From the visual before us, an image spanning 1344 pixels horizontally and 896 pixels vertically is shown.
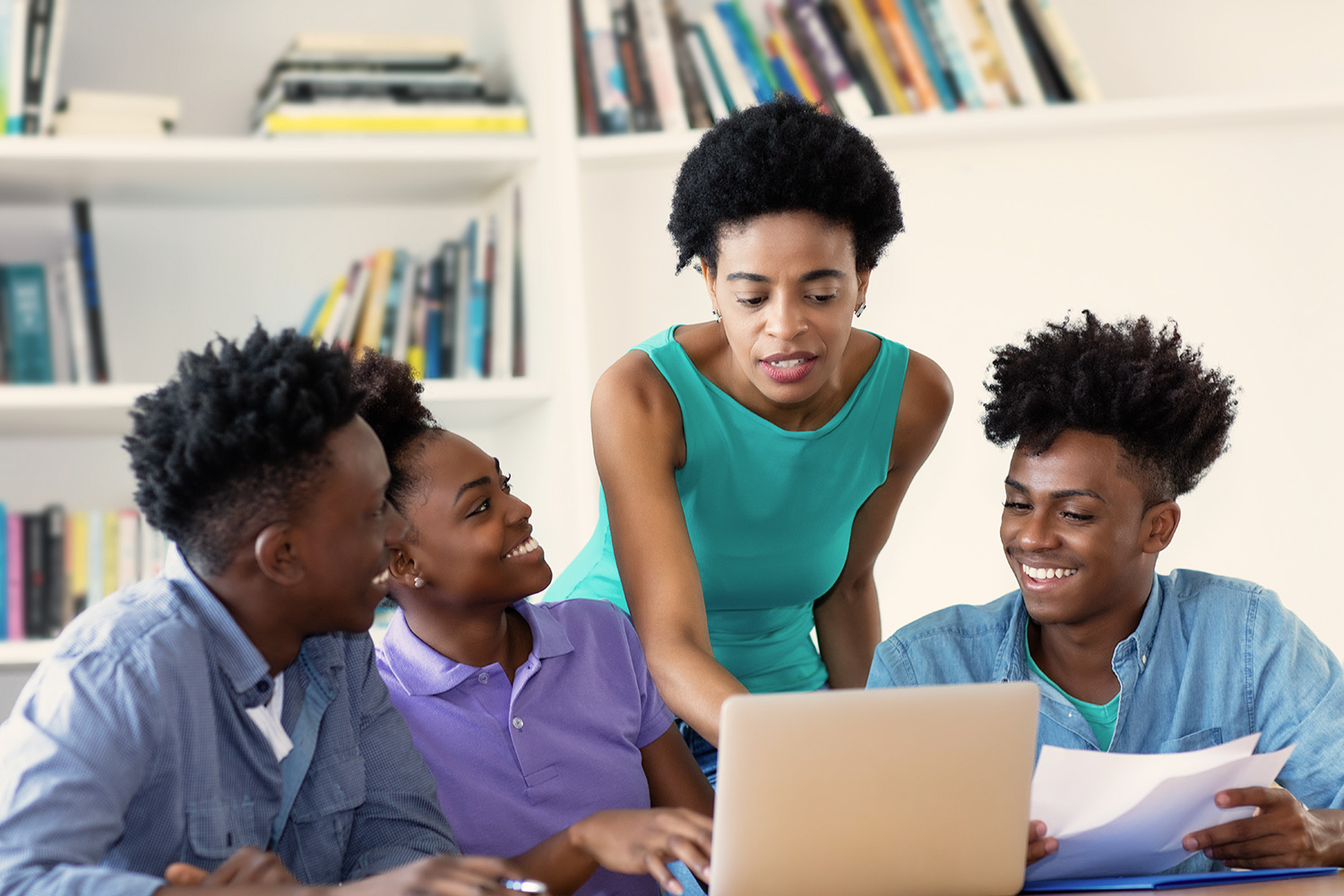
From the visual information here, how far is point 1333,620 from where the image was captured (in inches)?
104

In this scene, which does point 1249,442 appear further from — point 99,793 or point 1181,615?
point 99,793

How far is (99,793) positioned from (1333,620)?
2.47 meters

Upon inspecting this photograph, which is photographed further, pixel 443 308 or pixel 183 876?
pixel 443 308

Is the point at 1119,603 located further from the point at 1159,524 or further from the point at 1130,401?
the point at 1130,401

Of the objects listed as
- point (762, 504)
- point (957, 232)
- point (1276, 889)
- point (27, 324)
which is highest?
point (957, 232)

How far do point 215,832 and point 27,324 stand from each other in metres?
1.59

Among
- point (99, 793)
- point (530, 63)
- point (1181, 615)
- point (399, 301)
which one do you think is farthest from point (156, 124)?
point (1181, 615)

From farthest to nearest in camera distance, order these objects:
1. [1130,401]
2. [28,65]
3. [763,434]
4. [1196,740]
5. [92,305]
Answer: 1. [92,305]
2. [28,65]
3. [763,434]
4. [1130,401]
5. [1196,740]

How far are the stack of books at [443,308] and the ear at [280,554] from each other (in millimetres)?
1340

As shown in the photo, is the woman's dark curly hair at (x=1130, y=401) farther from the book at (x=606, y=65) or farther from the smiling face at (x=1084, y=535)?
the book at (x=606, y=65)

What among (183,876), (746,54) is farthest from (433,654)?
(746,54)

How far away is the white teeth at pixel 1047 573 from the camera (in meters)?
1.53

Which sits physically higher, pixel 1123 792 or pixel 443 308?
pixel 443 308

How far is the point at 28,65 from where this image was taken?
2295mm
